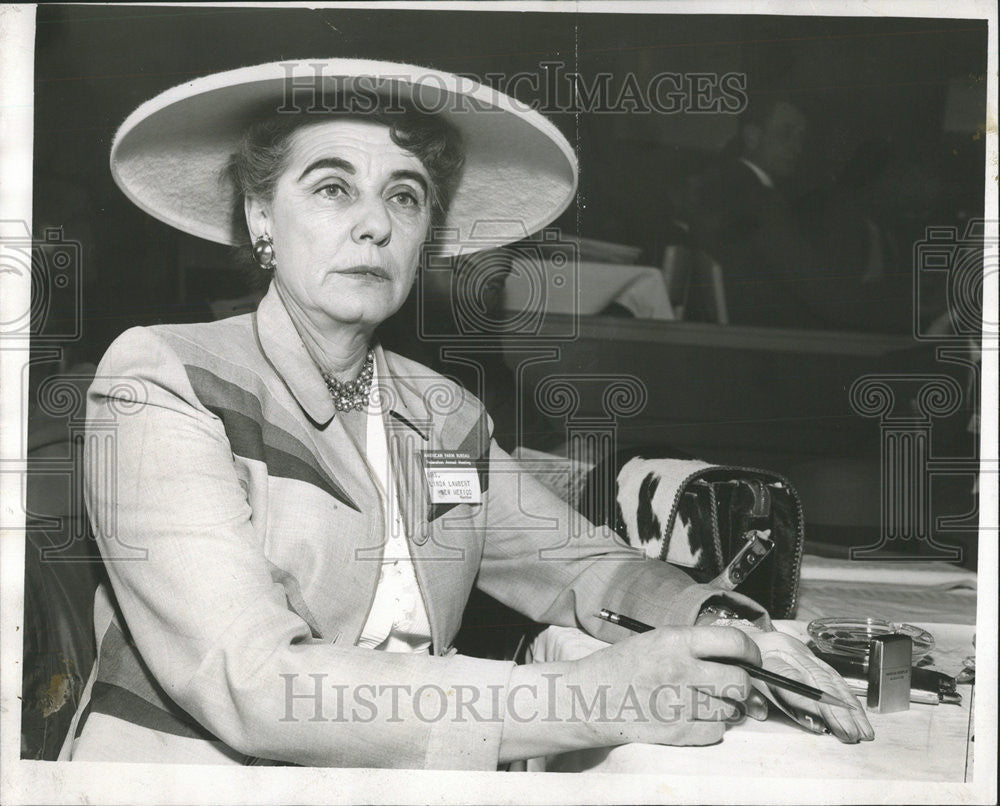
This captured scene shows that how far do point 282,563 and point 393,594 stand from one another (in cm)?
22

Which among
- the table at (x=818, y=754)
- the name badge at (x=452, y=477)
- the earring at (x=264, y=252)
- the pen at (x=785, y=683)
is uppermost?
the earring at (x=264, y=252)

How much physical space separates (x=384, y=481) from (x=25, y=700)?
2.69 feet

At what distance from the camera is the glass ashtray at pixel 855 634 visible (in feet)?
5.41

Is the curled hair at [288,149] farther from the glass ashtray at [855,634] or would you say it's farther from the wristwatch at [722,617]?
the glass ashtray at [855,634]

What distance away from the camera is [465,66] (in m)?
1.81

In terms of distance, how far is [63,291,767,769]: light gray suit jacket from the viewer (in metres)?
1.46

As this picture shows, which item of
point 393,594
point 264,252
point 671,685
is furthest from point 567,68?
point 671,685

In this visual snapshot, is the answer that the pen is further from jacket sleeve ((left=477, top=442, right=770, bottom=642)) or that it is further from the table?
jacket sleeve ((left=477, top=442, right=770, bottom=642))

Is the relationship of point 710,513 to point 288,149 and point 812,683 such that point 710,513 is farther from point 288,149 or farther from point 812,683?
point 288,149

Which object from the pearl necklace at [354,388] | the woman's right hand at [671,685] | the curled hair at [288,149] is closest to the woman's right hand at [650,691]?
the woman's right hand at [671,685]

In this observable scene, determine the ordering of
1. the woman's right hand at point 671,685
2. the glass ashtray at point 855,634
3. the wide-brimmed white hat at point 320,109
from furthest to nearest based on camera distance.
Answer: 1. the wide-brimmed white hat at point 320,109
2. the glass ashtray at point 855,634
3. the woman's right hand at point 671,685

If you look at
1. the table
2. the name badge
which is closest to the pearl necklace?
the name badge

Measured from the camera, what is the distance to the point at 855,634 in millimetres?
1701

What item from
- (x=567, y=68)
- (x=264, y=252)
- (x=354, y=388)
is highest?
(x=567, y=68)
